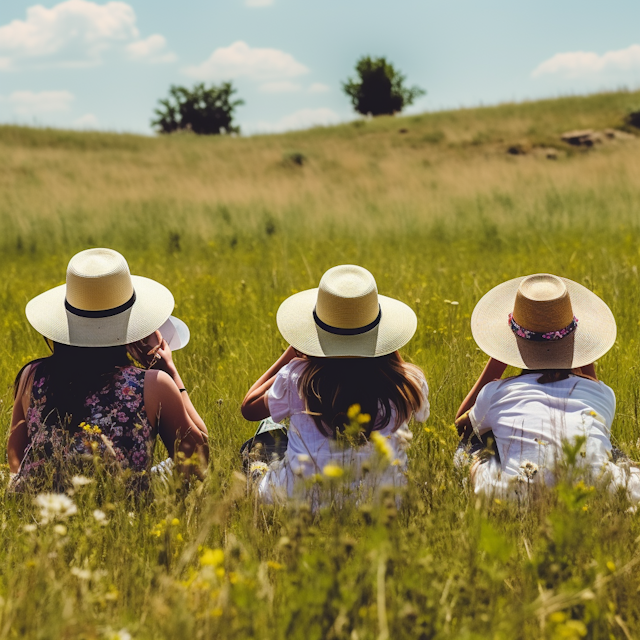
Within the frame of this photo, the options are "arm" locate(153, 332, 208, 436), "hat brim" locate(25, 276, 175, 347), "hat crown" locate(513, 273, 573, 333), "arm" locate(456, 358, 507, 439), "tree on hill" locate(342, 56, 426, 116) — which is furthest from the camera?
"tree on hill" locate(342, 56, 426, 116)

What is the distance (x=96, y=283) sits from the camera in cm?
245

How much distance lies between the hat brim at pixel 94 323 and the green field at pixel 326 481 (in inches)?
21.5

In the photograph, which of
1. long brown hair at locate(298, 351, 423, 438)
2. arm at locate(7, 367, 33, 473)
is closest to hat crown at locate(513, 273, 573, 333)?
long brown hair at locate(298, 351, 423, 438)

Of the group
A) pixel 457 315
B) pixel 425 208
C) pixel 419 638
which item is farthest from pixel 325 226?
pixel 419 638

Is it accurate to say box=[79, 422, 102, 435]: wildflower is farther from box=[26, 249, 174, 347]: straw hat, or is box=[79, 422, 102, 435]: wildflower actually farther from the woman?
box=[26, 249, 174, 347]: straw hat

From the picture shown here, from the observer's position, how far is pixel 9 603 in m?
1.35

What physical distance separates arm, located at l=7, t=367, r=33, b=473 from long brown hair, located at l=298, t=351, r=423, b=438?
106cm

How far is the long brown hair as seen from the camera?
229 centimetres

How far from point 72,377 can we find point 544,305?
1.82m

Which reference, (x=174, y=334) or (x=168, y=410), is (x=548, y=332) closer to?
(x=168, y=410)

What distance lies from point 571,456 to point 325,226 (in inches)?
372

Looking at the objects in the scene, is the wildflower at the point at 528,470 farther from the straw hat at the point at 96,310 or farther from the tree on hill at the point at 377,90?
the tree on hill at the point at 377,90

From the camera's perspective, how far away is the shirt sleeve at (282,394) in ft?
7.96

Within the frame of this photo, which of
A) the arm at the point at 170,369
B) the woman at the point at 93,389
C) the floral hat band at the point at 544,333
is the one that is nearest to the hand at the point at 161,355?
the arm at the point at 170,369
